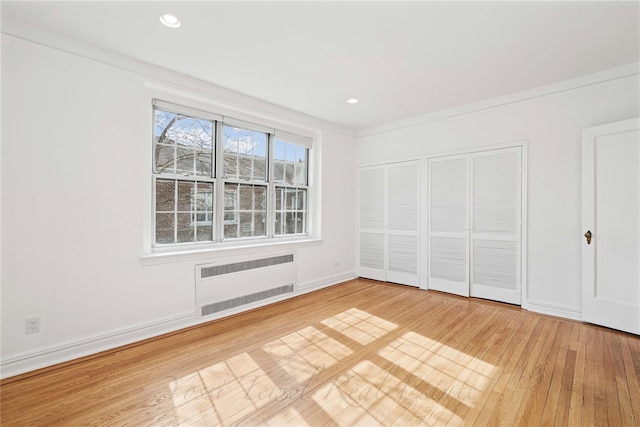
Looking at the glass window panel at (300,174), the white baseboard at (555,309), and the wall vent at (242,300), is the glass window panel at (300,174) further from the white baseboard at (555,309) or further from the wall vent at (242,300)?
the white baseboard at (555,309)

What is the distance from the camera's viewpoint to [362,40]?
2545mm

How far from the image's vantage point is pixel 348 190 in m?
5.36

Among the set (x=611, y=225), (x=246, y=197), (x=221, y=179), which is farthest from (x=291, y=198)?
(x=611, y=225)

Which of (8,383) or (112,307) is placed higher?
(112,307)

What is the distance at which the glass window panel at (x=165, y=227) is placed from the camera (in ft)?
10.5

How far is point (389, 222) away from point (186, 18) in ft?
12.8

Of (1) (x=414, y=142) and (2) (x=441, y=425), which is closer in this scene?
(2) (x=441, y=425)

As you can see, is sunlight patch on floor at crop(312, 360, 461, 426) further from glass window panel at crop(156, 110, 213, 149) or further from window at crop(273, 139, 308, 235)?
glass window panel at crop(156, 110, 213, 149)

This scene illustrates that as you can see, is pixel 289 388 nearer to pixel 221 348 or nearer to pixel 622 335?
pixel 221 348

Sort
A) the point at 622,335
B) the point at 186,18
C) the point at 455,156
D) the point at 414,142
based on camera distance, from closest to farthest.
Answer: the point at 186,18 < the point at 622,335 < the point at 455,156 < the point at 414,142

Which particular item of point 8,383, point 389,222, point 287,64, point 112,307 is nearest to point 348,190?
point 389,222

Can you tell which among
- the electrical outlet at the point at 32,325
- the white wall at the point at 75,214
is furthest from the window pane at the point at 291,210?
the electrical outlet at the point at 32,325

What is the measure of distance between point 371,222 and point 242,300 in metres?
2.64

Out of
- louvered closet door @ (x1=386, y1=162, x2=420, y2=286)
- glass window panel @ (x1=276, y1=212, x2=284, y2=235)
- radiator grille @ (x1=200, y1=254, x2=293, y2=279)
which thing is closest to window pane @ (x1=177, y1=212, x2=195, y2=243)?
radiator grille @ (x1=200, y1=254, x2=293, y2=279)
